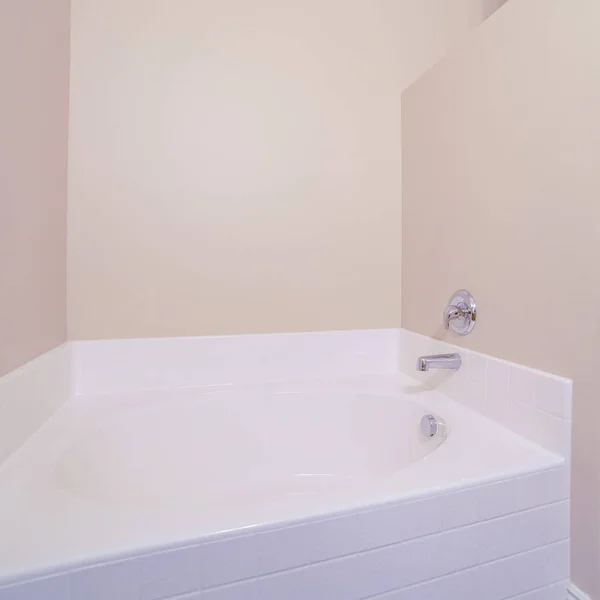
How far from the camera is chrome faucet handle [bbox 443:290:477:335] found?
1271 millimetres

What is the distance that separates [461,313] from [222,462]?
102 centimetres

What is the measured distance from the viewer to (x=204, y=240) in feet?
4.86

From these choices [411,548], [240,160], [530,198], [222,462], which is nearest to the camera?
[411,548]

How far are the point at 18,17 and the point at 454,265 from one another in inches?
58.7

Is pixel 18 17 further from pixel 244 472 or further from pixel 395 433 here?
pixel 395 433

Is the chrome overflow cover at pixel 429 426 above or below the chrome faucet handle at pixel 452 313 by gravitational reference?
below

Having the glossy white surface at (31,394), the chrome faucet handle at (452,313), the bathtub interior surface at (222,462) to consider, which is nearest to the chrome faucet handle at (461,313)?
the chrome faucet handle at (452,313)

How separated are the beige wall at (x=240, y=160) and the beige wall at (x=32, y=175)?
0.08m

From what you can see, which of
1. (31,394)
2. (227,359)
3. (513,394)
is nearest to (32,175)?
(31,394)

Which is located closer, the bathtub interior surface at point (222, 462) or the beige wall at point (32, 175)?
the bathtub interior surface at point (222, 462)

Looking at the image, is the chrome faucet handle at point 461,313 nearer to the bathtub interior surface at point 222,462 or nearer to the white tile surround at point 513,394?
the white tile surround at point 513,394

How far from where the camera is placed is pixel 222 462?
1.40 meters

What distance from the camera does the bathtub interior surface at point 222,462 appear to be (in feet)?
Result: 2.13

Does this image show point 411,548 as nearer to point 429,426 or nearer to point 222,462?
point 429,426
